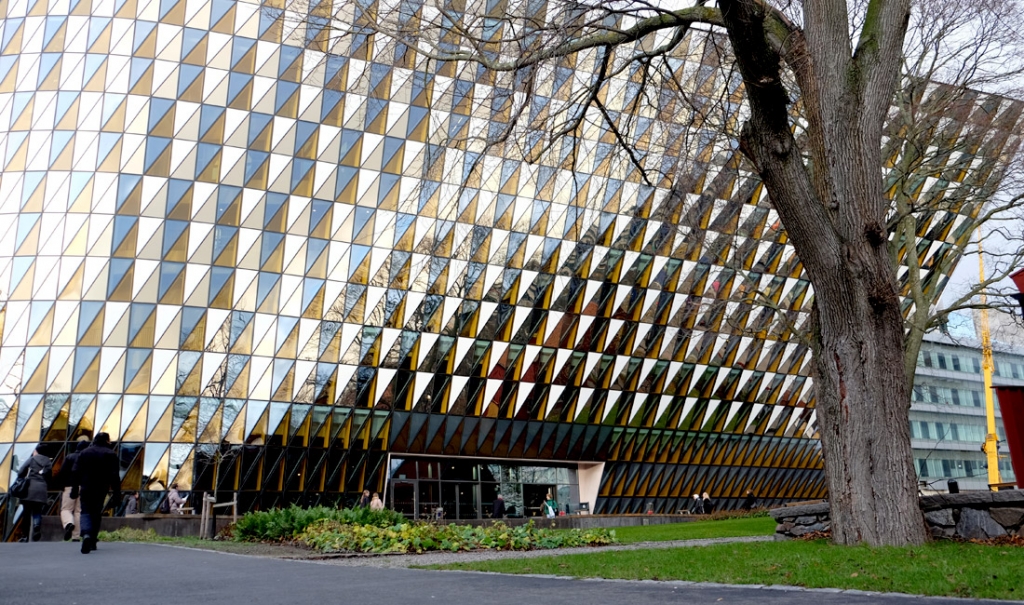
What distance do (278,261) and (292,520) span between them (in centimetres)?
1977

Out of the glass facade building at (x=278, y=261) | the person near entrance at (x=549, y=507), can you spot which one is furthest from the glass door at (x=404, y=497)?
the person near entrance at (x=549, y=507)

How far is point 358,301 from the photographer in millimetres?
34438

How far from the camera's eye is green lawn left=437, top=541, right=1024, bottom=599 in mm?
6074

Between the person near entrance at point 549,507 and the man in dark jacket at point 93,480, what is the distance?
26503 mm

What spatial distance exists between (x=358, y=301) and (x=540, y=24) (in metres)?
25.8

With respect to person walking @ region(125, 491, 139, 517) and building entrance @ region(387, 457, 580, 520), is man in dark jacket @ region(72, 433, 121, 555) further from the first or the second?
building entrance @ region(387, 457, 580, 520)

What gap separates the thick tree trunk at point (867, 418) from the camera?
9375 mm

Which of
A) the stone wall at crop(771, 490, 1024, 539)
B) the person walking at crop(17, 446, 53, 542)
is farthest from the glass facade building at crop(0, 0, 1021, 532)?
the stone wall at crop(771, 490, 1024, 539)

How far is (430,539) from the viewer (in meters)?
13.2

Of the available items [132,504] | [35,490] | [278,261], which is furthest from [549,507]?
[35,490]

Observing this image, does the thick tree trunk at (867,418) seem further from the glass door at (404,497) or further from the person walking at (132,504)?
the glass door at (404,497)

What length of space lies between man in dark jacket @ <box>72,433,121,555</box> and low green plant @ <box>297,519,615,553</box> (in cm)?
318

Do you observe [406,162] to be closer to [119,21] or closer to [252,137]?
[252,137]

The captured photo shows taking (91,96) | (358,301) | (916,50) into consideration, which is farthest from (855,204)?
(91,96)
